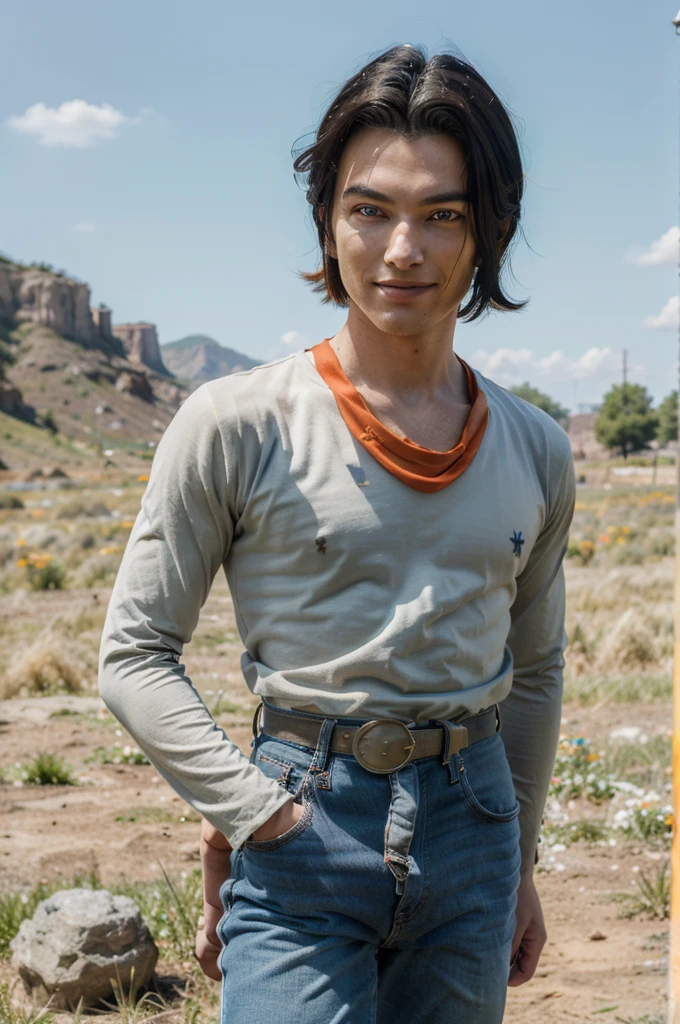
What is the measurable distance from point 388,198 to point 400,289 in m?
0.15

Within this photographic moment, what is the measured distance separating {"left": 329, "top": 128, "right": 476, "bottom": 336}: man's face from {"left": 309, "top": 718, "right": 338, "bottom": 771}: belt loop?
0.66 meters

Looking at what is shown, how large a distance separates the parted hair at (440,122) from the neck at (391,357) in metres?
0.19

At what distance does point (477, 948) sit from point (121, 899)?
6.04ft

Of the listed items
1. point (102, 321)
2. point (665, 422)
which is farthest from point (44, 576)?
point (102, 321)

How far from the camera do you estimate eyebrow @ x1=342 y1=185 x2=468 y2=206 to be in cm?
179

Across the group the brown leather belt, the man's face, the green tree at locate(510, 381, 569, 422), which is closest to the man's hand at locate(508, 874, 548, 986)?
the brown leather belt

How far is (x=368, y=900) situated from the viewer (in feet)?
5.50

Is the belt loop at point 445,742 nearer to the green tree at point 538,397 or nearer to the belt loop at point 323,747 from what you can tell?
the belt loop at point 323,747

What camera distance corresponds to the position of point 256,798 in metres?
1.64

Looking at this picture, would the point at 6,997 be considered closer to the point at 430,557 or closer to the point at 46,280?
the point at 430,557

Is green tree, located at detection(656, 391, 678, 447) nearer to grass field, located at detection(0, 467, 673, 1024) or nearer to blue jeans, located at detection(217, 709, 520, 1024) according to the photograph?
grass field, located at detection(0, 467, 673, 1024)

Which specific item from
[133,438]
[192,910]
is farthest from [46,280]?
[192,910]

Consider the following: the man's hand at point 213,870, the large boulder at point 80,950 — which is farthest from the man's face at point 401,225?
the large boulder at point 80,950

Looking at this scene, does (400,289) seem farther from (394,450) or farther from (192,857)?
(192,857)
